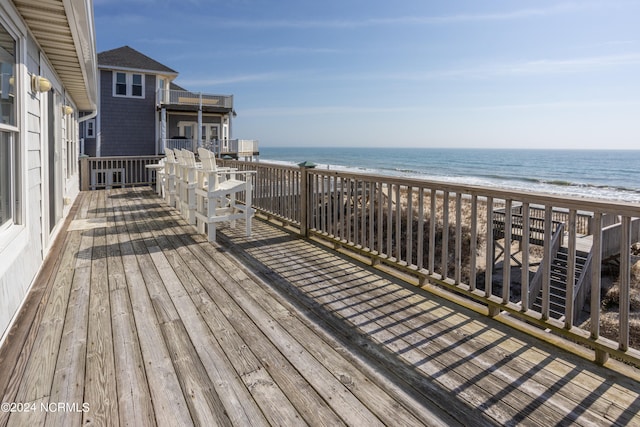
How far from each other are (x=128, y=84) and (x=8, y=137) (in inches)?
633

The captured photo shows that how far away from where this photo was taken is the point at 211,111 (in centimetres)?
1823

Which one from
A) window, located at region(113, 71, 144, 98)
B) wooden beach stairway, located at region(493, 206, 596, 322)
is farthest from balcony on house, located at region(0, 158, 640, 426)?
window, located at region(113, 71, 144, 98)

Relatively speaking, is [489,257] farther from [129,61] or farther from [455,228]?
[129,61]

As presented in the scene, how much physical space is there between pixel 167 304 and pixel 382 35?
18.9 meters

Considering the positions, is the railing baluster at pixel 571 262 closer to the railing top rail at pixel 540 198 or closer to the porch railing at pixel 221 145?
the railing top rail at pixel 540 198

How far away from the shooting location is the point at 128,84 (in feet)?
53.2

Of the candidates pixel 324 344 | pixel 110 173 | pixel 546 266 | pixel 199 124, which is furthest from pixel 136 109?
pixel 546 266

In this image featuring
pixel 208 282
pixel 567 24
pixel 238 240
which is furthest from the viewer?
pixel 567 24

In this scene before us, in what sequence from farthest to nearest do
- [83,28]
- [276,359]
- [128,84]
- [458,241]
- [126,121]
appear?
[126,121], [128,84], [83,28], [458,241], [276,359]

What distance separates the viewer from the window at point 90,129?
15445mm

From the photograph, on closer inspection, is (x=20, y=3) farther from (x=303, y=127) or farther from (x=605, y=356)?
(x=303, y=127)

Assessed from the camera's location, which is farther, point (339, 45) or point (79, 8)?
point (339, 45)

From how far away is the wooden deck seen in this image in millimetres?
1521

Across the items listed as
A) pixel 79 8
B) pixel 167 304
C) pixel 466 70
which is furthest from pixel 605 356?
pixel 466 70
